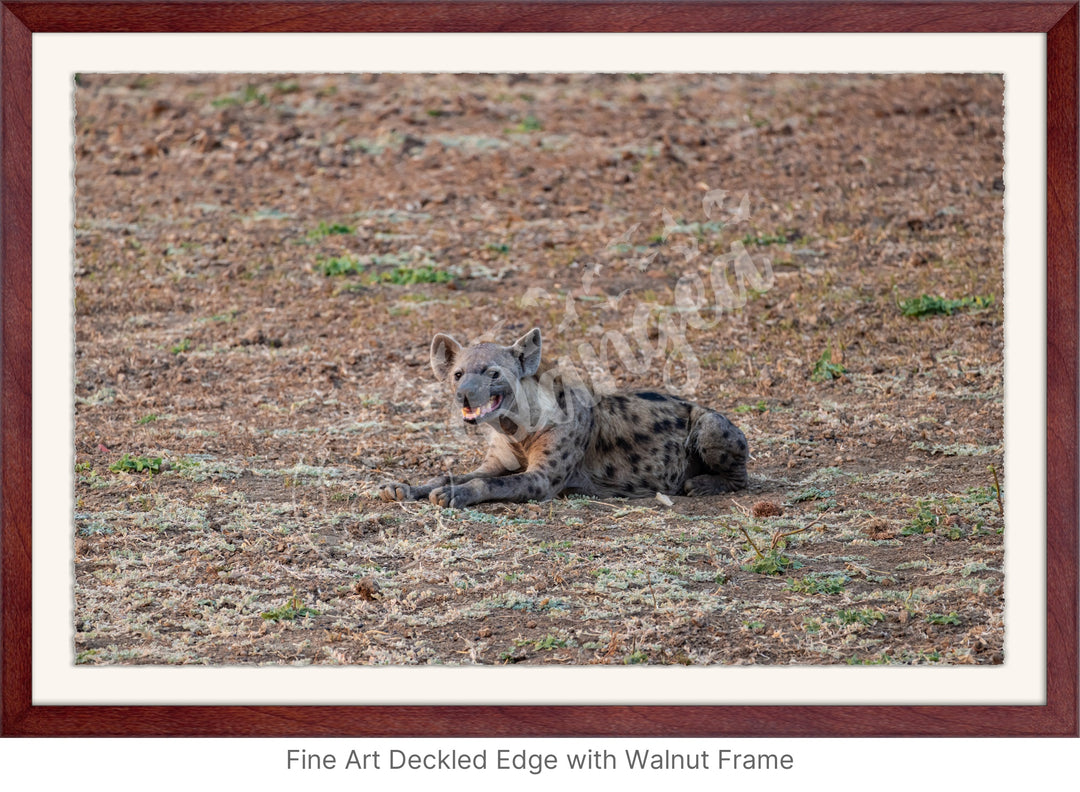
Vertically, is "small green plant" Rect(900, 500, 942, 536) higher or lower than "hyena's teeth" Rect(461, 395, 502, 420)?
lower

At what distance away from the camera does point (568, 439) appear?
8328mm

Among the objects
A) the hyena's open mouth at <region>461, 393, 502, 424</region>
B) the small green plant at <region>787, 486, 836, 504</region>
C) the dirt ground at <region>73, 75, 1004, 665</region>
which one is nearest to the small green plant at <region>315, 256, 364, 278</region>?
the dirt ground at <region>73, 75, 1004, 665</region>

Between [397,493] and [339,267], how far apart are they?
4.75 metres

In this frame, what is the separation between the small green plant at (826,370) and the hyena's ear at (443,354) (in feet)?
9.89

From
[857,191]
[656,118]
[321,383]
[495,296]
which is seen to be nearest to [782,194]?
[857,191]

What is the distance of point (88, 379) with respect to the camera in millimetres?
9953

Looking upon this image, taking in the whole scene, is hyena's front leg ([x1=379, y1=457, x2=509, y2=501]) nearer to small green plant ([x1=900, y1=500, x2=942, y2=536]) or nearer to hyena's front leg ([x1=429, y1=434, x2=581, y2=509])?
hyena's front leg ([x1=429, y1=434, x2=581, y2=509])

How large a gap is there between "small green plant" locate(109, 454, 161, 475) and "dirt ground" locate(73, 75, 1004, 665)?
23mm

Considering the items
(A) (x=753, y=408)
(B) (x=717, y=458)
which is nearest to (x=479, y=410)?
(B) (x=717, y=458)

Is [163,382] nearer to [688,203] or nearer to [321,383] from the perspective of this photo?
[321,383]

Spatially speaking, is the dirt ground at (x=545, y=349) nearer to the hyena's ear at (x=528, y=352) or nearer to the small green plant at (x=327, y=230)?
the small green plant at (x=327, y=230)

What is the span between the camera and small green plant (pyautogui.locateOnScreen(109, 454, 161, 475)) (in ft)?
27.2

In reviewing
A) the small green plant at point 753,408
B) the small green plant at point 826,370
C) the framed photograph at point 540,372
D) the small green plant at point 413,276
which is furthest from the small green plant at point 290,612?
the small green plant at point 413,276

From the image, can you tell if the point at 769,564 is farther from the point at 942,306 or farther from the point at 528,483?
the point at 942,306
